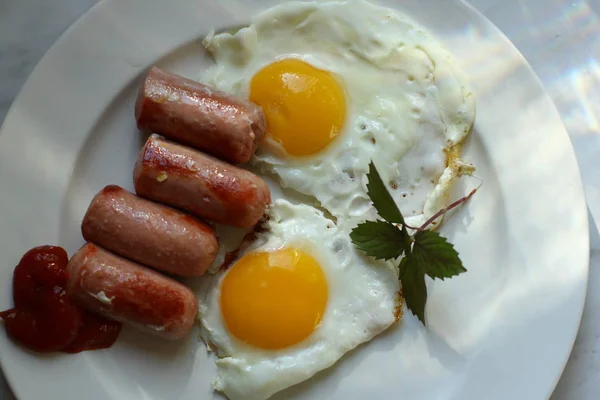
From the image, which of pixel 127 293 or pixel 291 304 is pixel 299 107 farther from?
pixel 127 293

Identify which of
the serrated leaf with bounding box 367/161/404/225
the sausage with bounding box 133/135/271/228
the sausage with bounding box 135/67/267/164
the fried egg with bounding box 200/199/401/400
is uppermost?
the sausage with bounding box 135/67/267/164

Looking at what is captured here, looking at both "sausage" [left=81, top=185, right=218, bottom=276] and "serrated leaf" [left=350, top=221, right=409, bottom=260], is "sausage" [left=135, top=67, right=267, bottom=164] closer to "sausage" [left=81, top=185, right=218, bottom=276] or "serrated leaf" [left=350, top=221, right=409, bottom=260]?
"sausage" [left=81, top=185, right=218, bottom=276]

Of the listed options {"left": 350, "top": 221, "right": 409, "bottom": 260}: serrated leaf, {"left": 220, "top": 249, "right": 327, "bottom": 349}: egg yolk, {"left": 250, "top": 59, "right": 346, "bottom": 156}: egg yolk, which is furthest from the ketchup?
{"left": 350, "top": 221, "right": 409, "bottom": 260}: serrated leaf

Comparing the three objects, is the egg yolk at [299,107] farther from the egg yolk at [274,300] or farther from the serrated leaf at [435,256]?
the serrated leaf at [435,256]

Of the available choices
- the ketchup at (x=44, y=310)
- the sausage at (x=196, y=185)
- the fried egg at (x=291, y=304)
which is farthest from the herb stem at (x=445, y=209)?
the ketchup at (x=44, y=310)

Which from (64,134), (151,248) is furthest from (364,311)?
Answer: (64,134)

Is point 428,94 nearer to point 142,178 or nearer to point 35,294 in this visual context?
point 142,178
